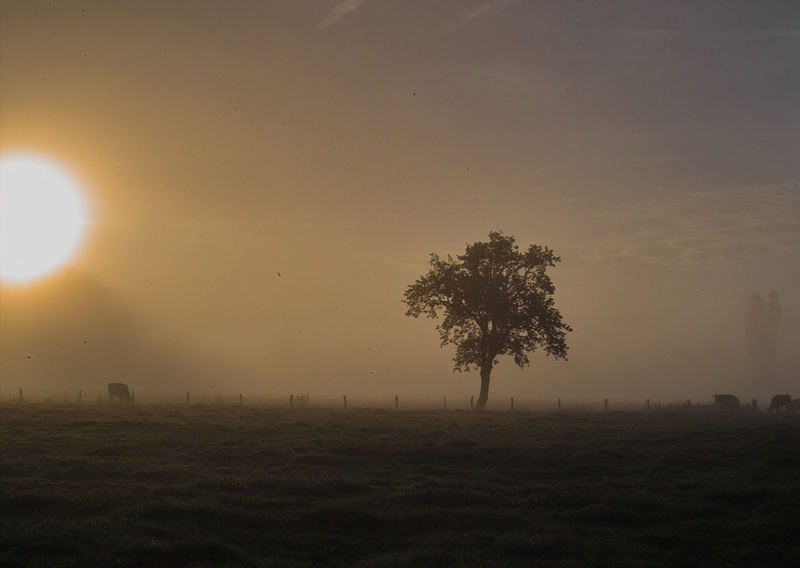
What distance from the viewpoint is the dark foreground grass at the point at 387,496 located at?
62.5 ft

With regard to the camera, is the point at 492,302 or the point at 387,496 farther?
the point at 492,302

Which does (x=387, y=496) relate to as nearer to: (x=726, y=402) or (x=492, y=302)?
(x=492, y=302)

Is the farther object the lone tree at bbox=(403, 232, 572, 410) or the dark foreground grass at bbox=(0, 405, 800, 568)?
the lone tree at bbox=(403, 232, 572, 410)

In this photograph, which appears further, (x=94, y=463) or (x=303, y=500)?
(x=94, y=463)

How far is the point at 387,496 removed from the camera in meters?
25.7

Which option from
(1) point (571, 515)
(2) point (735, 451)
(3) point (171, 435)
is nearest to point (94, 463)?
(3) point (171, 435)

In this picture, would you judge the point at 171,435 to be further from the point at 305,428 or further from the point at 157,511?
the point at 157,511

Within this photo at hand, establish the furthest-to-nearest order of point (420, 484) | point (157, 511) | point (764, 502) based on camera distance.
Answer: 1. point (420, 484)
2. point (764, 502)
3. point (157, 511)

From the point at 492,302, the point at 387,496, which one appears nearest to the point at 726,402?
the point at 492,302

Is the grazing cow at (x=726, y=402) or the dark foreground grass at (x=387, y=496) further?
the grazing cow at (x=726, y=402)

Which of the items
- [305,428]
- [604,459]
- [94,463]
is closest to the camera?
[94,463]

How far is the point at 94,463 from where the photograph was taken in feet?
98.2

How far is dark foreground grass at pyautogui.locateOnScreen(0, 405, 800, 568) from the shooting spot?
19047 millimetres

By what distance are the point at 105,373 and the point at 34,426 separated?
167m
